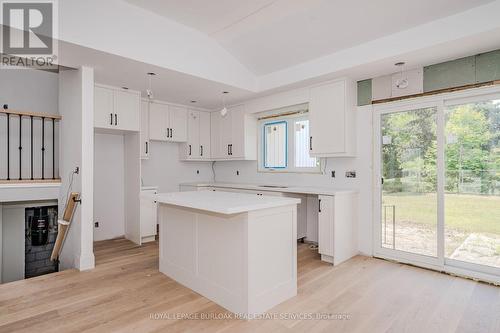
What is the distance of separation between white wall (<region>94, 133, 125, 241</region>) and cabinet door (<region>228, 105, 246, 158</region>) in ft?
6.46

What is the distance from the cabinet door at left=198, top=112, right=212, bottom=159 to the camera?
5715 millimetres

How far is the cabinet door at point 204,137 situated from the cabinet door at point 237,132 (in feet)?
1.95

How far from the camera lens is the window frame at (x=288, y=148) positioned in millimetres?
4639

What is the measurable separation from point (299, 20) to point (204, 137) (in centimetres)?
317

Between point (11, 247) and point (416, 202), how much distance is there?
5.72 m

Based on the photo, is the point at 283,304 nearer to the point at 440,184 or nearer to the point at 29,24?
the point at 440,184

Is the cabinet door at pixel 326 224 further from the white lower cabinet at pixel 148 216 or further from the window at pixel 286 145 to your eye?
the white lower cabinet at pixel 148 216

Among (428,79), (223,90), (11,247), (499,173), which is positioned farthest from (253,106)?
(11,247)

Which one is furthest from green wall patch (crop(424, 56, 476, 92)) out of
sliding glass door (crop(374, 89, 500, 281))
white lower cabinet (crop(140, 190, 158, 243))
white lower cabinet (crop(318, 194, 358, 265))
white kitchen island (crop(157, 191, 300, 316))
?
white lower cabinet (crop(140, 190, 158, 243))

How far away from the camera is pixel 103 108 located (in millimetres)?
4121

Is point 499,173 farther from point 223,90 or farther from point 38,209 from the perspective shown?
point 38,209

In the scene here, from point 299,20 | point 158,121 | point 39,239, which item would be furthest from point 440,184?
point 39,239

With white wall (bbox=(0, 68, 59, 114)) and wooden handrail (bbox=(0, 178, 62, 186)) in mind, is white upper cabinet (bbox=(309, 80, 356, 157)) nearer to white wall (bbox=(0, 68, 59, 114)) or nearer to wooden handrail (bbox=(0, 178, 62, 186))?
wooden handrail (bbox=(0, 178, 62, 186))

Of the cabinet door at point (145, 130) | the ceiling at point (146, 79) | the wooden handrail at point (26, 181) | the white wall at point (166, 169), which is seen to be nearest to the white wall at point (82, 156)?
the ceiling at point (146, 79)
